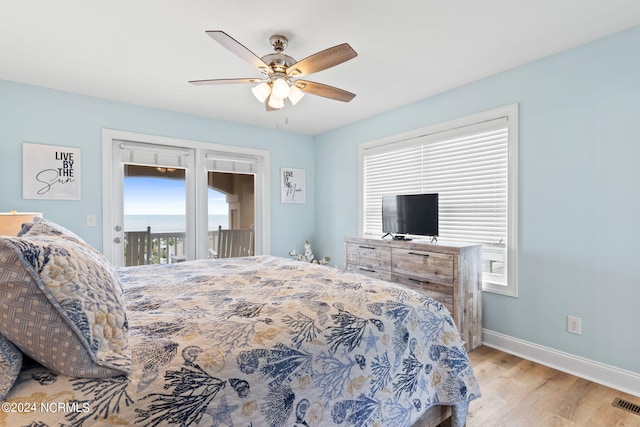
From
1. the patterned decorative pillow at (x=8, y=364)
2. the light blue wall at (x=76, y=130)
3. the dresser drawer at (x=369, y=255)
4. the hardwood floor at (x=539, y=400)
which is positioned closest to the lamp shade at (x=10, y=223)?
the light blue wall at (x=76, y=130)

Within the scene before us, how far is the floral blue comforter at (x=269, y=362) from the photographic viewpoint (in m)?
0.82

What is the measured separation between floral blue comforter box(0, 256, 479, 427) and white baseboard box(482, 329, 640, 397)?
150cm

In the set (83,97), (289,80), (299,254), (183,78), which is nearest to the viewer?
(289,80)

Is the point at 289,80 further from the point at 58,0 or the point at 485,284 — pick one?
the point at 485,284

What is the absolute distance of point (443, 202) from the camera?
338 cm

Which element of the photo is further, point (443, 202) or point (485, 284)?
point (443, 202)

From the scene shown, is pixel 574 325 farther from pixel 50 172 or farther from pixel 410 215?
pixel 50 172

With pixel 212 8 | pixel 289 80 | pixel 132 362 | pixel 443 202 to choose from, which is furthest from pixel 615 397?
pixel 212 8

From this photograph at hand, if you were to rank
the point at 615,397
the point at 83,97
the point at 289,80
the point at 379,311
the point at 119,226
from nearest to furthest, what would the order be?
the point at 379,311, the point at 615,397, the point at 289,80, the point at 83,97, the point at 119,226

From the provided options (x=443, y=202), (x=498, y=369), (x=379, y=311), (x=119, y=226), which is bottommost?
(x=498, y=369)

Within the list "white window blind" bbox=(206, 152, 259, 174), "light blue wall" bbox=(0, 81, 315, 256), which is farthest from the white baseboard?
"light blue wall" bbox=(0, 81, 315, 256)

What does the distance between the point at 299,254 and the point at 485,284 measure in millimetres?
2700

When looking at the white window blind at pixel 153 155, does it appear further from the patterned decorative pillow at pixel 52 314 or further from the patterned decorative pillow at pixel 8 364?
the patterned decorative pillow at pixel 8 364

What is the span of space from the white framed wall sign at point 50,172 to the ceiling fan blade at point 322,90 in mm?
2562
